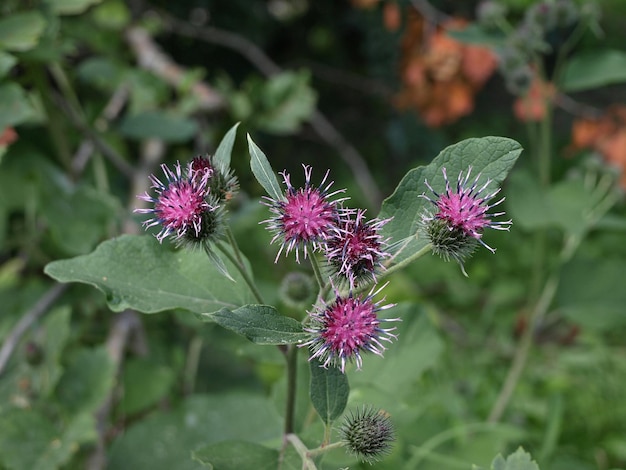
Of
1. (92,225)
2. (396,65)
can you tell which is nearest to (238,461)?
(92,225)

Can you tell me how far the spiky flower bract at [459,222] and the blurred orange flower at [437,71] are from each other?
273 cm

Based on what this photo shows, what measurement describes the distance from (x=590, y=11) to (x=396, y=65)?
1.56 m

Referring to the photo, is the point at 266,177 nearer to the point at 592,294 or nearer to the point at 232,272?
the point at 232,272

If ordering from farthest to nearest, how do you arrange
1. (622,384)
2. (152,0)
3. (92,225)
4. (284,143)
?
(284,143)
(152,0)
(622,384)
(92,225)

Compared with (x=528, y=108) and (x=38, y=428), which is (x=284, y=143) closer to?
(x=528, y=108)

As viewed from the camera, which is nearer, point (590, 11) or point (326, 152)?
point (590, 11)

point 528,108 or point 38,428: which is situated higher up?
point 528,108

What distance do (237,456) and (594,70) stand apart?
5.50 feet

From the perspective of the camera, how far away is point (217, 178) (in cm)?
96

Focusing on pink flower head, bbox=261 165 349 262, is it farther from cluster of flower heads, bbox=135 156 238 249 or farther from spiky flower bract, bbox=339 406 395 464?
spiky flower bract, bbox=339 406 395 464

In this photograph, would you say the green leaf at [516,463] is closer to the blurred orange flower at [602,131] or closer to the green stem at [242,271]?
the green stem at [242,271]

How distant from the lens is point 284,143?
385 cm

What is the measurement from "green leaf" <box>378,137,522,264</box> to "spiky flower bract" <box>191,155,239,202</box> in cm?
23

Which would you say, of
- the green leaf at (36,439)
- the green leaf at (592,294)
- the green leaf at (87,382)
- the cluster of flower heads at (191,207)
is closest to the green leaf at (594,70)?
the green leaf at (592,294)
